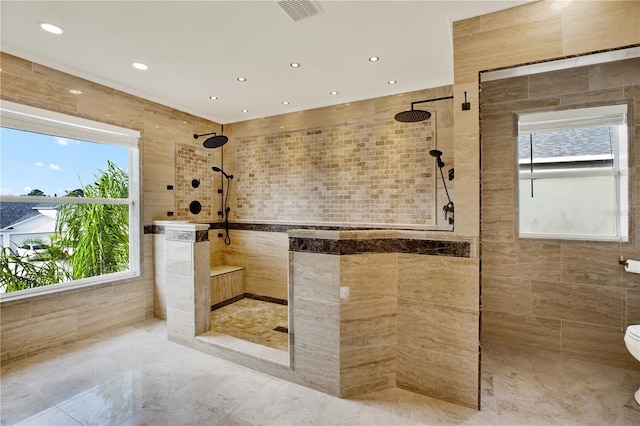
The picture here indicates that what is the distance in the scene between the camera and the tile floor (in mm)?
1902

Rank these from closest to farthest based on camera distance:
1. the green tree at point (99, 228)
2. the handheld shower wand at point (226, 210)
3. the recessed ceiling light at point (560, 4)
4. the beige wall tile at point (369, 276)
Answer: the recessed ceiling light at point (560, 4) < the beige wall tile at point (369, 276) < the green tree at point (99, 228) < the handheld shower wand at point (226, 210)

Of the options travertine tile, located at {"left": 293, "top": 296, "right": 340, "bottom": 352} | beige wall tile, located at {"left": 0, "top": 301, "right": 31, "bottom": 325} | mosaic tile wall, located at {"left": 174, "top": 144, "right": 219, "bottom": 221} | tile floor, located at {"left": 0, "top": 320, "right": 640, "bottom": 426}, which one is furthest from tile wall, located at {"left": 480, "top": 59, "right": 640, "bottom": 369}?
beige wall tile, located at {"left": 0, "top": 301, "right": 31, "bottom": 325}

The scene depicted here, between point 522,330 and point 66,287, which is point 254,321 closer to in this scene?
point 66,287

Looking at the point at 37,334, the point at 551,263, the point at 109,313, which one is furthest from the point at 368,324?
the point at 37,334

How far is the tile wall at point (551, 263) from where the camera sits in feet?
8.21

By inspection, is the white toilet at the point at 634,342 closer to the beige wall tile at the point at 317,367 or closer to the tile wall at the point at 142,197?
the beige wall tile at the point at 317,367

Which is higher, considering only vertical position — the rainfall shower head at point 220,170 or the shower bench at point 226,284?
the rainfall shower head at point 220,170

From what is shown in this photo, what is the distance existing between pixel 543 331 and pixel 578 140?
182 cm

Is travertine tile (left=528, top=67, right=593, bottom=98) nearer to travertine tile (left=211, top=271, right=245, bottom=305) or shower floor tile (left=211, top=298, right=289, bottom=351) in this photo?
shower floor tile (left=211, top=298, right=289, bottom=351)

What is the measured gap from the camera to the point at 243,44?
248cm

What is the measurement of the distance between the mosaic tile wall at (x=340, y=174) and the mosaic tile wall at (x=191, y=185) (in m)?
0.40

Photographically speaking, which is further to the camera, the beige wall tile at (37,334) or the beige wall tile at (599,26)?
the beige wall tile at (37,334)

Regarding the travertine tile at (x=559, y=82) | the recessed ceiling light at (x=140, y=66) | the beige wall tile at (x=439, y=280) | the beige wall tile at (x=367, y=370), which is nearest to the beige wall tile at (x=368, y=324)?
the beige wall tile at (x=367, y=370)

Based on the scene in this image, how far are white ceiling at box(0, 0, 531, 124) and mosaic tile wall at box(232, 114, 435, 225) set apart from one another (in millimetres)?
540
